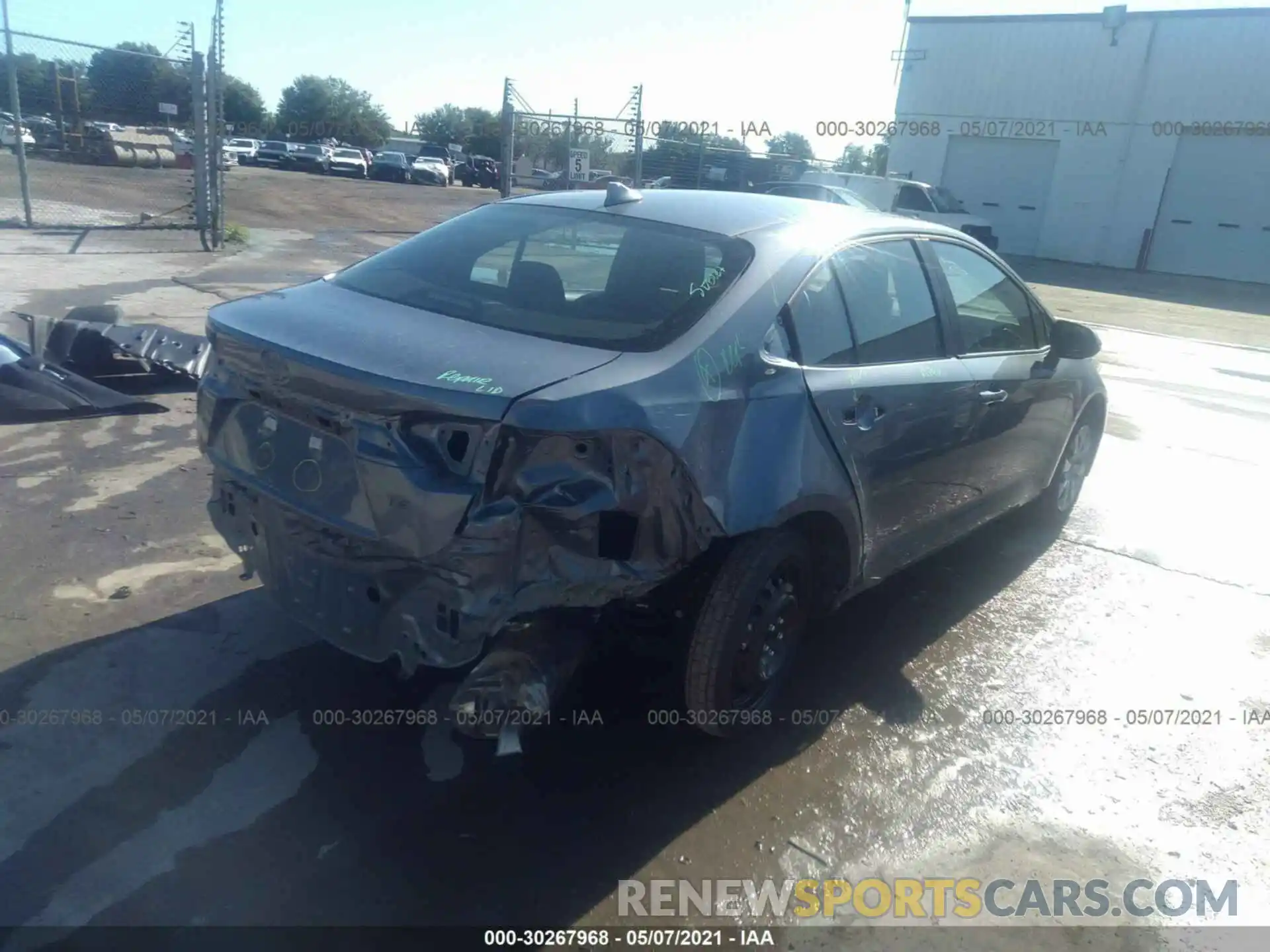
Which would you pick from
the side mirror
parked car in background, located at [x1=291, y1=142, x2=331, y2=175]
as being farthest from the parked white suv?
parked car in background, located at [x1=291, y1=142, x2=331, y2=175]

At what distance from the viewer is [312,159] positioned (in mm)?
40750

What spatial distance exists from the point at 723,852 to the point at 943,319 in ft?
7.52

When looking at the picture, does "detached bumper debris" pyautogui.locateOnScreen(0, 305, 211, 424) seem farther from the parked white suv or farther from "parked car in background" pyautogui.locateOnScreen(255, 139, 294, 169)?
"parked car in background" pyautogui.locateOnScreen(255, 139, 294, 169)

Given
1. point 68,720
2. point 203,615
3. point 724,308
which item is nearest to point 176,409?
point 203,615

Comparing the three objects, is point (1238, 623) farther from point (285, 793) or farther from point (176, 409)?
point (176, 409)

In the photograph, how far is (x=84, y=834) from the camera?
277 centimetres

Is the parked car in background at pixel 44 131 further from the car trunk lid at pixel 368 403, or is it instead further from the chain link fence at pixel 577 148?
the car trunk lid at pixel 368 403

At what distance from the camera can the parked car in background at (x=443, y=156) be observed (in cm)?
4262

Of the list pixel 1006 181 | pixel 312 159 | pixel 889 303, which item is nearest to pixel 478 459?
pixel 889 303

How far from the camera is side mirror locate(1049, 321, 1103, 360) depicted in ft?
15.9

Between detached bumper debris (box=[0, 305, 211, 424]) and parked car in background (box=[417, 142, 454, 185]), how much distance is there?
36.9 metres

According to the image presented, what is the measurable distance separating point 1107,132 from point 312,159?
29126mm

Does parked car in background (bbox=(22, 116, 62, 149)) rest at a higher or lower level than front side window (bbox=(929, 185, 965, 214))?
lower

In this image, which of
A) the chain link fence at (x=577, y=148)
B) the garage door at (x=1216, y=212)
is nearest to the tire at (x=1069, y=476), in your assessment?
the chain link fence at (x=577, y=148)
